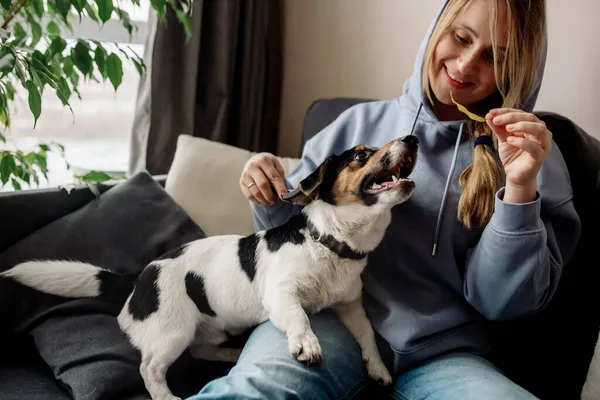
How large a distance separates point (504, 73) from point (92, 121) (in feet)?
5.46

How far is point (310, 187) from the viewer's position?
118 centimetres

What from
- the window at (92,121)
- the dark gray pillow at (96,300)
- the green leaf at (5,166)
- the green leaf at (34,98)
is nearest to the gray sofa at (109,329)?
the dark gray pillow at (96,300)

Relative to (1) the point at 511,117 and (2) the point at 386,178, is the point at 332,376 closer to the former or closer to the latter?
(2) the point at 386,178

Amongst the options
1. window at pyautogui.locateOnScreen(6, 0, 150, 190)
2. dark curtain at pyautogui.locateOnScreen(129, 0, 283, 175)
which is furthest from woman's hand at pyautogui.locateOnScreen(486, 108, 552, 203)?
window at pyautogui.locateOnScreen(6, 0, 150, 190)

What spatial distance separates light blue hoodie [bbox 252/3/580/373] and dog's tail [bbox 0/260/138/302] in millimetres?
619

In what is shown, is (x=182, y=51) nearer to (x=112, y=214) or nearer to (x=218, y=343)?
(x=112, y=214)

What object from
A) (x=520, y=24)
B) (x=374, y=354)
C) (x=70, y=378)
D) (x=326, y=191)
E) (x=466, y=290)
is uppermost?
(x=520, y=24)

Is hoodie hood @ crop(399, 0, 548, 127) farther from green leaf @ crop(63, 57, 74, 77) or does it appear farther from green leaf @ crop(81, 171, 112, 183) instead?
green leaf @ crop(81, 171, 112, 183)

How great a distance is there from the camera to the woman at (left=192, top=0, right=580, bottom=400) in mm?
1059

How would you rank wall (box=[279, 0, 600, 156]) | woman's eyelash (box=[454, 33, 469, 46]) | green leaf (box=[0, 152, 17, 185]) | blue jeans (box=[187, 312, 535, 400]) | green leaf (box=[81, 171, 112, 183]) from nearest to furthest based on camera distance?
blue jeans (box=[187, 312, 535, 400]) → woman's eyelash (box=[454, 33, 469, 46]) → green leaf (box=[0, 152, 17, 185]) → wall (box=[279, 0, 600, 156]) → green leaf (box=[81, 171, 112, 183])

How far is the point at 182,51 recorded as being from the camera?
2176mm

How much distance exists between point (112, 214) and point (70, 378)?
52 centimetres

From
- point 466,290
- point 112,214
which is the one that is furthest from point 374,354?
point 112,214

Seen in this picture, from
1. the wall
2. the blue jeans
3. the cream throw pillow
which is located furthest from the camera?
the wall
